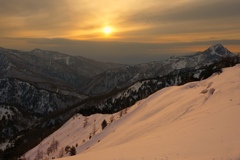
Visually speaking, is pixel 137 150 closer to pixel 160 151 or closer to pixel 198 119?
pixel 160 151

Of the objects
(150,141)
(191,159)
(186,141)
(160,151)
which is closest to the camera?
(191,159)

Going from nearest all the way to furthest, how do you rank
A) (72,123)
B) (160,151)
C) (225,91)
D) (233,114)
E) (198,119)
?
1. (160,151)
2. (233,114)
3. (198,119)
4. (225,91)
5. (72,123)

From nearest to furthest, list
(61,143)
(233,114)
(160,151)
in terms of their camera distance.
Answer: (160,151)
(233,114)
(61,143)

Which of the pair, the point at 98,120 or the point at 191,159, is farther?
the point at 98,120

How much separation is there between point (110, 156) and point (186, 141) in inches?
350

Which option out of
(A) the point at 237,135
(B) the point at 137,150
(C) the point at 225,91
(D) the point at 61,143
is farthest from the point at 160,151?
(D) the point at 61,143

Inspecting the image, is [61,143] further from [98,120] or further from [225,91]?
[225,91]

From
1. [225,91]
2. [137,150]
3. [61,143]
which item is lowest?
[61,143]

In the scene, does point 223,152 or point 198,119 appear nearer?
point 223,152

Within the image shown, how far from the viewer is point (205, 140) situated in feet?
97.1

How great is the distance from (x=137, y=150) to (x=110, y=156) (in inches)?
139

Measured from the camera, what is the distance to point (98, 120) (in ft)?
349

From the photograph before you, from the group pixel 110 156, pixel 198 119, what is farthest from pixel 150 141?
pixel 198 119

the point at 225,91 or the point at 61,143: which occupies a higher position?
the point at 225,91
